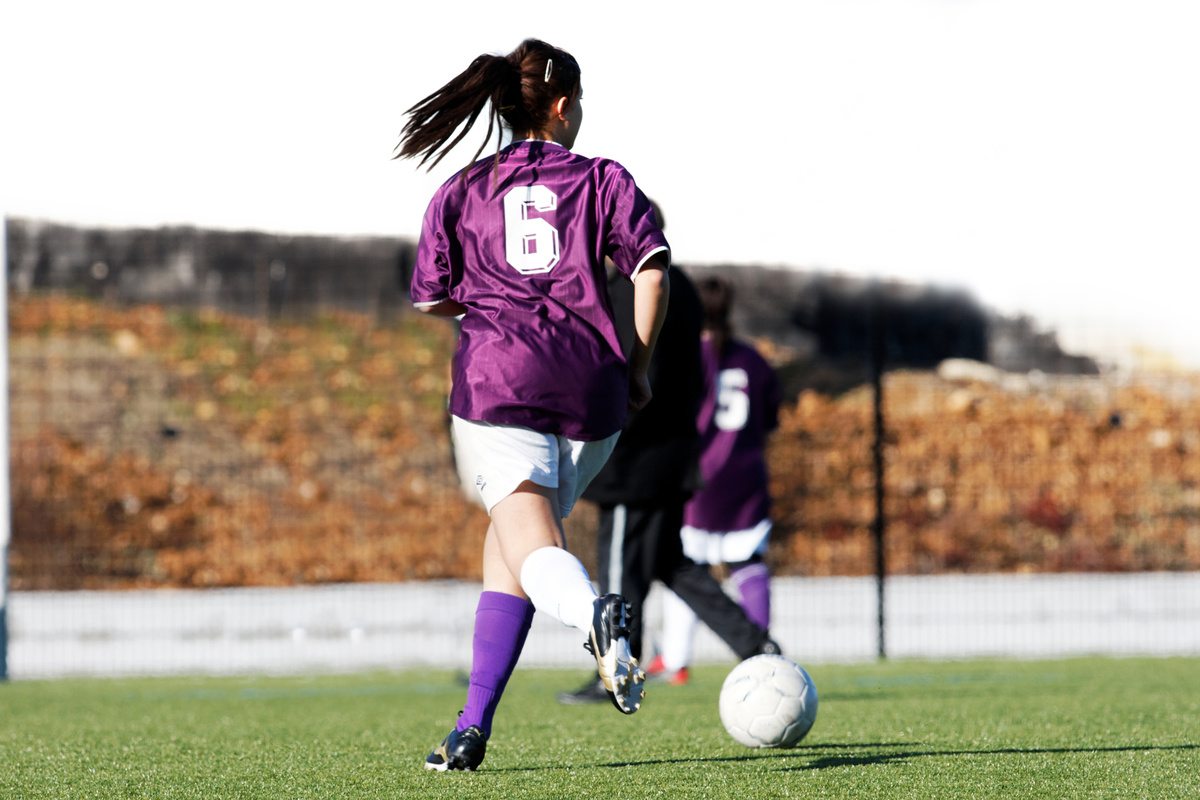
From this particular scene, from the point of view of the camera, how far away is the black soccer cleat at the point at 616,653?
7.70 feet

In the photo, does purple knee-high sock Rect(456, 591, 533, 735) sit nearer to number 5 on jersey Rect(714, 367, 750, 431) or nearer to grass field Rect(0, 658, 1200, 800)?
grass field Rect(0, 658, 1200, 800)

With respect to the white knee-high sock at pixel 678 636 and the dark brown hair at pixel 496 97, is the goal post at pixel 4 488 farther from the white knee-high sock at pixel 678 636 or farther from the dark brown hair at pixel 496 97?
the dark brown hair at pixel 496 97

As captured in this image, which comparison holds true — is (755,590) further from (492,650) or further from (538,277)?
(538,277)

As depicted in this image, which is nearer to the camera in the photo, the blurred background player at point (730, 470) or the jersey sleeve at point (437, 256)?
the jersey sleeve at point (437, 256)

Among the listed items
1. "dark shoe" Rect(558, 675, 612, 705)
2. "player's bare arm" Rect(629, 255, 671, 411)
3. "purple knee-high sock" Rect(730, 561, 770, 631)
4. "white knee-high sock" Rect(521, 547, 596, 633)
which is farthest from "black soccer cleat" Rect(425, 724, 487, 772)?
"purple knee-high sock" Rect(730, 561, 770, 631)

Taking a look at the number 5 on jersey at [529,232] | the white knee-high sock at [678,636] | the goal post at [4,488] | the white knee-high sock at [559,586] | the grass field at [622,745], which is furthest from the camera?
the goal post at [4,488]

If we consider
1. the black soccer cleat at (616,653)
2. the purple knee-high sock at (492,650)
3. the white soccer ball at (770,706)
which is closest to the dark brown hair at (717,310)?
the white soccer ball at (770,706)

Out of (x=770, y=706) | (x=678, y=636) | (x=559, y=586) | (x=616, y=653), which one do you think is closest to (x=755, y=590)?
(x=678, y=636)

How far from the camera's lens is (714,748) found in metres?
3.29

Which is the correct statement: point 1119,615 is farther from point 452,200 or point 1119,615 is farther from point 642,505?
point 452,200

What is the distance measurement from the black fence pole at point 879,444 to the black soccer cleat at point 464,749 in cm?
547

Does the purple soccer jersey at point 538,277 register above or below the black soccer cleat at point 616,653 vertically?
above

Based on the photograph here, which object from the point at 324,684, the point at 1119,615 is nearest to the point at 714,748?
the point at 324,684

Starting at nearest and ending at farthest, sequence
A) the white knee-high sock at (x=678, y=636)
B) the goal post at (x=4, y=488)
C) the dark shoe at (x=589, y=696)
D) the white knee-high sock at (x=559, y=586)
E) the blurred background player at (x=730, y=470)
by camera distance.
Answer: the white knee-high sock at (x=559, y=586)
the dark shoe at (x=589, y=696)
the white knee-high sock at (x=678, y=636)
the blurred background player at (x=730, y=470)
the goal post at (x=4, y=488)
